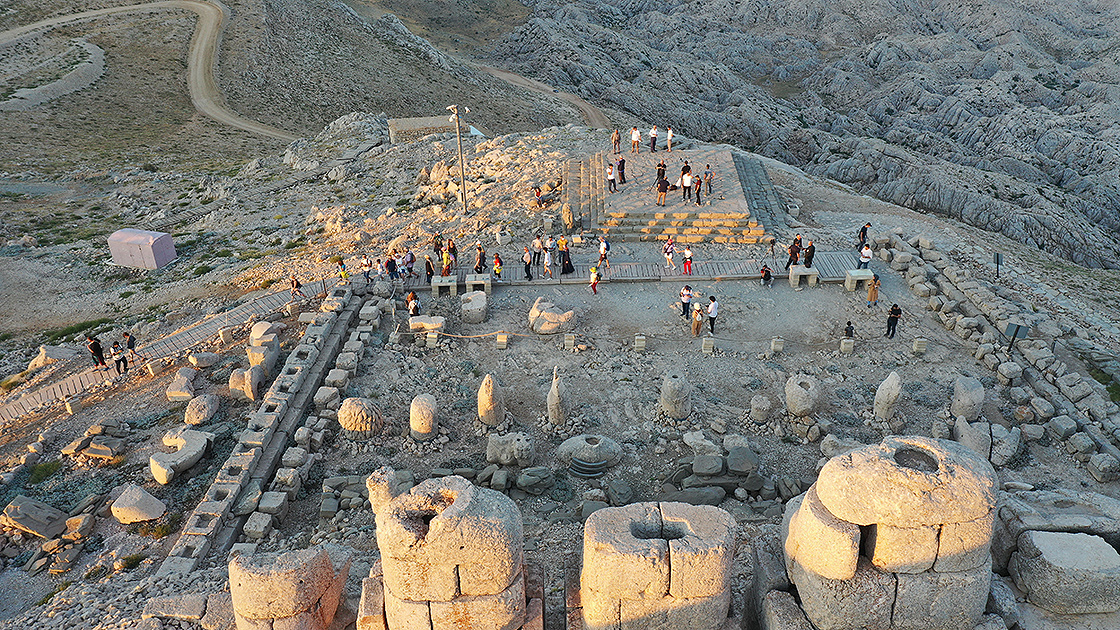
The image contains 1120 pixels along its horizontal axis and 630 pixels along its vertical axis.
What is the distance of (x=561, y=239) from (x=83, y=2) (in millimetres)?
52619

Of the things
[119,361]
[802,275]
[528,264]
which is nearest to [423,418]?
[528,264]

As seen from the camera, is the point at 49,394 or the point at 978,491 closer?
the point at 978,491

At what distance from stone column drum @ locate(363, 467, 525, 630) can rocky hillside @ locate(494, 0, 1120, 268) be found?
33.3m

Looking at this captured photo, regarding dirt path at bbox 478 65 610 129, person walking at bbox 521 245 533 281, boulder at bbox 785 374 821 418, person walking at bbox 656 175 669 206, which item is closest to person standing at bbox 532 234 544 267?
person walking at bbox 521 245 533 281

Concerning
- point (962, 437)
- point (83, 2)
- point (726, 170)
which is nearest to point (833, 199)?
point (726, 170)

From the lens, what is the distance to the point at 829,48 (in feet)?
221

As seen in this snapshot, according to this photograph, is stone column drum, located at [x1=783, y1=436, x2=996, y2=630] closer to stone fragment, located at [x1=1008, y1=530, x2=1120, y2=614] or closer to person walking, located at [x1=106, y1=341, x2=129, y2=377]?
stone fragment, located at [x1=1008, y1=530, x2=1120, y2=614]

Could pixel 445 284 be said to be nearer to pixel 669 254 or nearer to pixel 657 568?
pixel 669 254

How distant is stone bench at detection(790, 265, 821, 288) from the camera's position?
2181cm

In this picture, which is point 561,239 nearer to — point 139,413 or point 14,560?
point 139,413

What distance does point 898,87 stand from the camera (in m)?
57.1

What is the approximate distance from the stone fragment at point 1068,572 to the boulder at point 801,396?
6.34m

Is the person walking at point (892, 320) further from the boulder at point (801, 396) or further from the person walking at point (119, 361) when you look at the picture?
the person walking at point (119, 361)

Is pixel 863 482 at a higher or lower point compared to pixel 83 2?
lower
